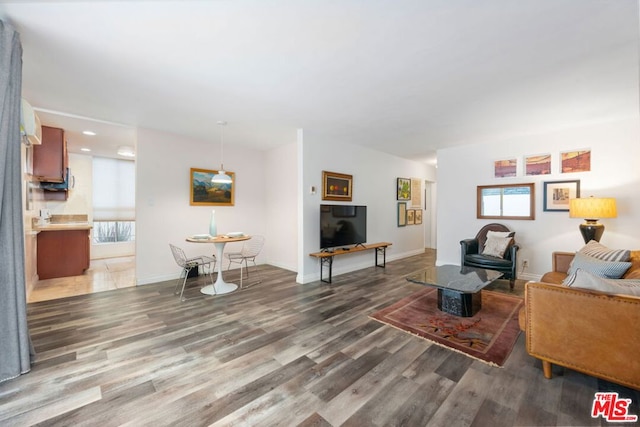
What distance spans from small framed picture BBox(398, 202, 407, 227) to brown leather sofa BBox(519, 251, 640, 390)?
14.9 feet

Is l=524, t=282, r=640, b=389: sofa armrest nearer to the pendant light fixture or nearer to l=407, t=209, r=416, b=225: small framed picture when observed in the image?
the pendant light fixture

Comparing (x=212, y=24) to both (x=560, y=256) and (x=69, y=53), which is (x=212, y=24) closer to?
(x=69, y=53)

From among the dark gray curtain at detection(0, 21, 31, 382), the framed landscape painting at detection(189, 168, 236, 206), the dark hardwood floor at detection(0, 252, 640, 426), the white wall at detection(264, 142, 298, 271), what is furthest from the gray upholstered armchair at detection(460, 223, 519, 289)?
the dark gray curtain at detection(0, 21, 31, 382)

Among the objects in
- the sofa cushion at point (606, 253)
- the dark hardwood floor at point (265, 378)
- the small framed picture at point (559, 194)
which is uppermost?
the small framed picture at point (559, 194)

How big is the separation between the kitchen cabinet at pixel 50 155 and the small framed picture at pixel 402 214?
6.69m

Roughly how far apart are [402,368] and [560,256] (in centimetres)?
279

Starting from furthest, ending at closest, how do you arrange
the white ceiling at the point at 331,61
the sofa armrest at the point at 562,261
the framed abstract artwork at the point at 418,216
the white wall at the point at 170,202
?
the framed abstract artwork at the point at 418,216
the white wall at the point at 170,202
the sofa armrest at the point at 562,261
the white ceiling at the point at 331,61

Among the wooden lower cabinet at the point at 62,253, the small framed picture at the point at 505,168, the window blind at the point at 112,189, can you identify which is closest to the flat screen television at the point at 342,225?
the small framed picture at the point at 505,168

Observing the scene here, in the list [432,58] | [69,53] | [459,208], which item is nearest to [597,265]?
[432,58]

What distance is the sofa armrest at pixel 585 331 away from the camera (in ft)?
5.15

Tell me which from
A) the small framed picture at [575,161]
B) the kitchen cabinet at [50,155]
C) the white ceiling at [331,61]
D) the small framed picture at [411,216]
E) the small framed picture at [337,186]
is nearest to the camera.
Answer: the white ceiling at [331,61]

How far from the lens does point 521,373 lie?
1938 mm

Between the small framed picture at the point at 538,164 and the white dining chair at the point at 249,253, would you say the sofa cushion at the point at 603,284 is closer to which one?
the small framed picture at the point at 538,164

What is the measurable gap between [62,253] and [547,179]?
8.67m
